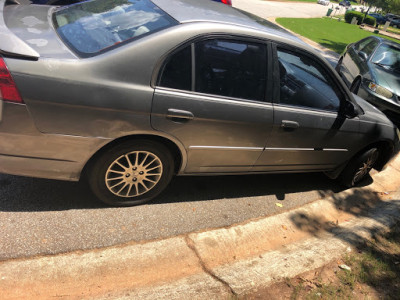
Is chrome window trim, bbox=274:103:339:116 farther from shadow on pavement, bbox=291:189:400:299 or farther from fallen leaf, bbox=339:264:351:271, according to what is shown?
fallen leaf, bbox=339:264:351:271

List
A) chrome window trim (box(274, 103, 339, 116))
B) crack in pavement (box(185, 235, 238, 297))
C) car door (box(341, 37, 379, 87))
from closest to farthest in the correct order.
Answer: crack in pavement (box(185, 235, 238, 297)) < chrome window trim (box(274, 103, 339, 116)) < car door (box(341, 37, 379, 87))

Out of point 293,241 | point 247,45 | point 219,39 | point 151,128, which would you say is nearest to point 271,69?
point 247,45

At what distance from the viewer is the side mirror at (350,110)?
3.70 m

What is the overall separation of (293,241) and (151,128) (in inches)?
72.0

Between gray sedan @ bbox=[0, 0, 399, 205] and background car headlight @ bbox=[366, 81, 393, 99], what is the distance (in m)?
3.56

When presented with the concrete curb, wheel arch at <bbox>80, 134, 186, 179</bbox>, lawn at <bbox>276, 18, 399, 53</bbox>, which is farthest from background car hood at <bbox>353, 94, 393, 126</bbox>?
lawn at <bbox>276, 18, 399, 53</bbox>

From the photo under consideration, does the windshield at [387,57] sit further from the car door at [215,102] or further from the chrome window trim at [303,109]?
the car door at [215,102]

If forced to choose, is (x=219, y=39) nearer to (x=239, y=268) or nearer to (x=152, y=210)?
(x=152, y=210)

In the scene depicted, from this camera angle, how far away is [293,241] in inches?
137

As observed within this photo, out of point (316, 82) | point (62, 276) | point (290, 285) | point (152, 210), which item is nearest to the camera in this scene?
point (62, 276)

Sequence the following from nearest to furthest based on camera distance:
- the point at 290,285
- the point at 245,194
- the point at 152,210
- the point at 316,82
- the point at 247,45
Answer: the point at 290,285, the point at 247,45, the point at 152,210, the point at 316,82, the point at 245,194

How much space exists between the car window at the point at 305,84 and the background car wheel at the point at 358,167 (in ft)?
3.12

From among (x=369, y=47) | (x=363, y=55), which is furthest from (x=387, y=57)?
(x=369, y=47)

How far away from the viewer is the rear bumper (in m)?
2.44
